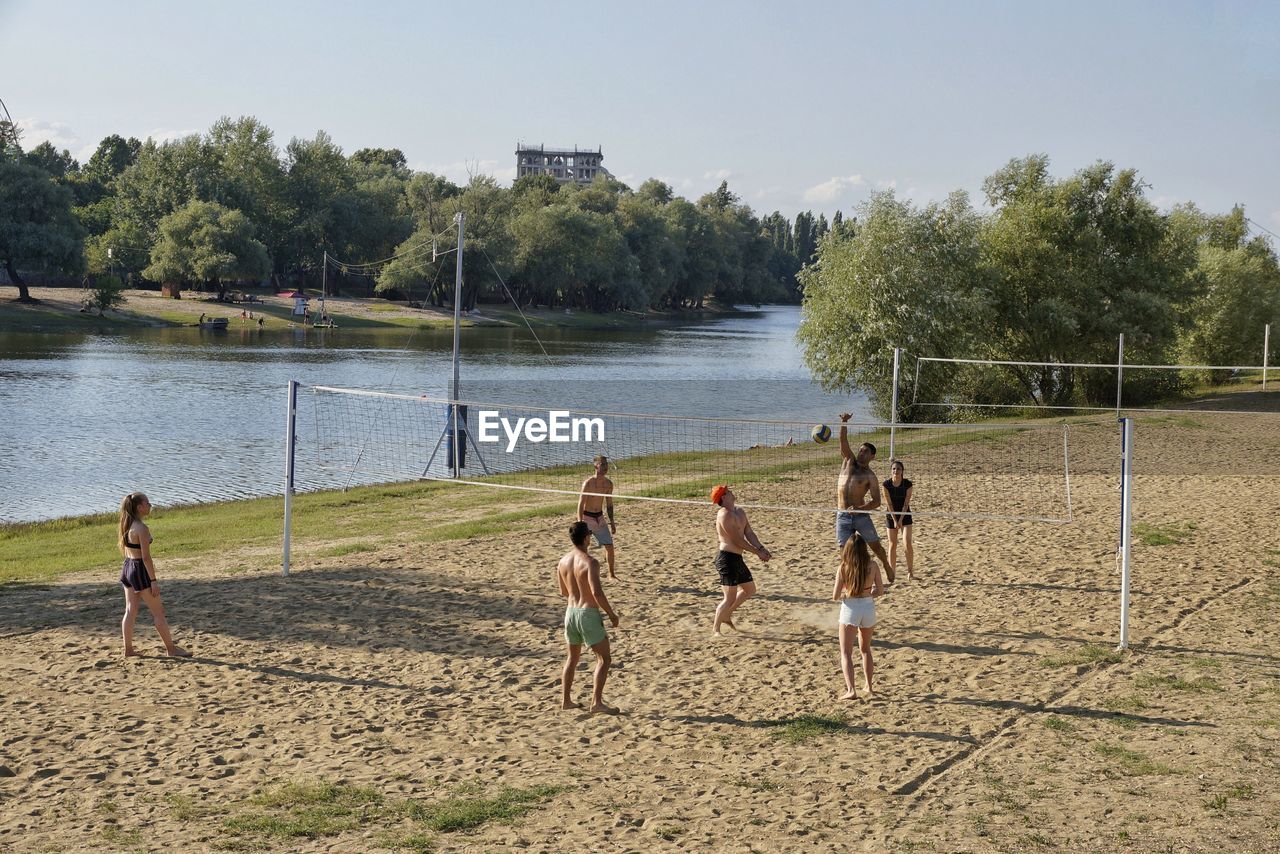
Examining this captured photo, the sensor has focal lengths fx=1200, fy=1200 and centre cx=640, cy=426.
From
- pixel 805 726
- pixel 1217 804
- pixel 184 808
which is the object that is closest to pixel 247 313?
pixel 805 726

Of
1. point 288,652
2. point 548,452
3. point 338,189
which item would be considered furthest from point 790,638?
point 338,189

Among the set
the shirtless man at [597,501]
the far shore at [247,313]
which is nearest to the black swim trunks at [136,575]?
the shirtless man at [597,501]

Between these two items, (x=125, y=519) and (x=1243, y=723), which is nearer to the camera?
(x=1243, y=723)

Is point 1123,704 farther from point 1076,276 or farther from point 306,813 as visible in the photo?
point 1076,276

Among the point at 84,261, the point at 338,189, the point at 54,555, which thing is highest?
the point at 338,189

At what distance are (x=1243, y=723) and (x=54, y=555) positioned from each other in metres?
14.7

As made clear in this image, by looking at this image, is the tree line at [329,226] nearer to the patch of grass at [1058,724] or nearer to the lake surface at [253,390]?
the lake surface at [253,390]

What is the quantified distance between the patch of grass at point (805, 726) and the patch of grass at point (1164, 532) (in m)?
9.07

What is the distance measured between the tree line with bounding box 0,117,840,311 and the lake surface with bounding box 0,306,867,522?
Answer: 7.37m

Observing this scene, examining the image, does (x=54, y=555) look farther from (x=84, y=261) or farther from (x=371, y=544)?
(x=84, y=261)

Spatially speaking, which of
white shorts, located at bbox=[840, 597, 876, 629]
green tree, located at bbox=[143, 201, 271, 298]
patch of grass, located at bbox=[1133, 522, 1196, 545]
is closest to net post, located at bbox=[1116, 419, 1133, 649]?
white shorts, located at bbox=[840, 597, 876, 629]

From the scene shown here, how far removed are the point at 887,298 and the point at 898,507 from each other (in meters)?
23.8

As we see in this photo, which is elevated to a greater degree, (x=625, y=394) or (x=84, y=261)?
(x=84, y=261)

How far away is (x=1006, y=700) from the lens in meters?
9.77
